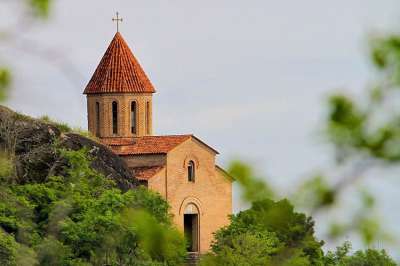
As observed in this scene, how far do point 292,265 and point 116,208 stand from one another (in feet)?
106

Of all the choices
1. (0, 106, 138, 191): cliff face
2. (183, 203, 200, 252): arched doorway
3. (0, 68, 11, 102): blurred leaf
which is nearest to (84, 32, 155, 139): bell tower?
(183, 203, 200, 252): arched doorway

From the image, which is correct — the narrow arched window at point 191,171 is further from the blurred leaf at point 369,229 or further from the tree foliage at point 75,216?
the blurred leaf at point 369,229

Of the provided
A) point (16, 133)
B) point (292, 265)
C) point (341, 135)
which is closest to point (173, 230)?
point (292, 265)

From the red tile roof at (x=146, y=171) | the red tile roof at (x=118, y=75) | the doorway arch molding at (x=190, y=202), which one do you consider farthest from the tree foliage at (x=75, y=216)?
the red tile roof at (x=118, y=75)

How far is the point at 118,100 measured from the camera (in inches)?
2016

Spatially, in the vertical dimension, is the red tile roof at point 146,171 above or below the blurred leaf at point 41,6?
above

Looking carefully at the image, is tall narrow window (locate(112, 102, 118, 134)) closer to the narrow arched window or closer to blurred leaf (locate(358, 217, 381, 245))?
the narrow arched window

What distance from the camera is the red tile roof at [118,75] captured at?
2016 inches

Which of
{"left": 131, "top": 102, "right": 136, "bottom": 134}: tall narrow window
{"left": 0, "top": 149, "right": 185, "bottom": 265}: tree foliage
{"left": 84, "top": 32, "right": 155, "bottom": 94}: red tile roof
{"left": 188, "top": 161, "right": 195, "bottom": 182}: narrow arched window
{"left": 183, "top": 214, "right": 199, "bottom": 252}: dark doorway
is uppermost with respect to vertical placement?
{"left": 84, "top": 32, "right": 155, "bottom": 94}: red tile roof

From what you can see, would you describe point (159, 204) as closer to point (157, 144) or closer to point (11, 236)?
point (11, 236)

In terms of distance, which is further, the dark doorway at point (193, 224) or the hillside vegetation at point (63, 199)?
the dark doorway at point (193, 224)

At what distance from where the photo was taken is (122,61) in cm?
5191

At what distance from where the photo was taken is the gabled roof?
48844mm

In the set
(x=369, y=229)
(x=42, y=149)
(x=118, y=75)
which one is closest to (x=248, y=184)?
(x=369, y=229)
